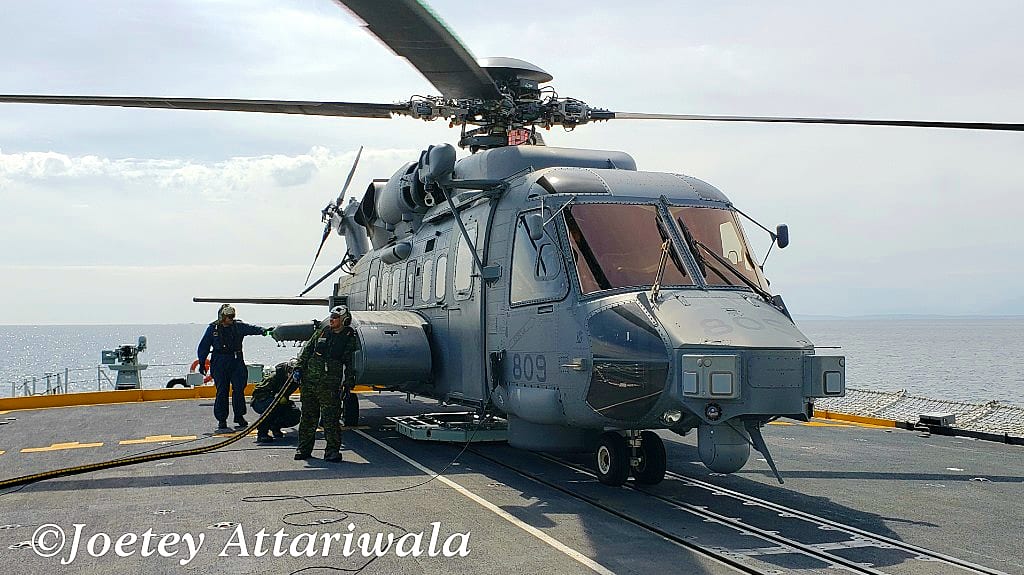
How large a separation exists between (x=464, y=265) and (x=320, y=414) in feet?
8.33

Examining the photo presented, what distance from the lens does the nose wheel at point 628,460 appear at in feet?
28.7

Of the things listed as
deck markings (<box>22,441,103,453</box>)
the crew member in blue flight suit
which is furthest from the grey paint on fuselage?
deck markings (<box>22,441,103,453</box>)

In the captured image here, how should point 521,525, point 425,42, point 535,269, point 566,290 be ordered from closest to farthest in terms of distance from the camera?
1. point 521,525
2. point 425,42
3. point 566,290
4. point 535,269

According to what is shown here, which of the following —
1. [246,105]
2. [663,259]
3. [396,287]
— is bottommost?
[396,287]

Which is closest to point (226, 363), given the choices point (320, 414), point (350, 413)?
point (350, 413)

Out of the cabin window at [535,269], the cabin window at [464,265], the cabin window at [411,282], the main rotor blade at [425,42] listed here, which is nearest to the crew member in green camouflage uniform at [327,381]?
the cabin window at [464,265]

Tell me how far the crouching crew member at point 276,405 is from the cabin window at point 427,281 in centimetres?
203

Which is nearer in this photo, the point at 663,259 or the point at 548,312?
the point at 663,259

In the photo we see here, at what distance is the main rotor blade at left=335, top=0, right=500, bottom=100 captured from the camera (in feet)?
22.7

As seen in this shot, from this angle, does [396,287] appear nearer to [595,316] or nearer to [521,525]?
[595,316]

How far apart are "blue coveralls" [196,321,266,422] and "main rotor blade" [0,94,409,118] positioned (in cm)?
458

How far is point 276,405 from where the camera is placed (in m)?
11.9

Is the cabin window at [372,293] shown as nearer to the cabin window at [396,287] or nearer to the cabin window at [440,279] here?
the cabin window at [396,287]

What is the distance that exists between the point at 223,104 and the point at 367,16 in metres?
3.23
